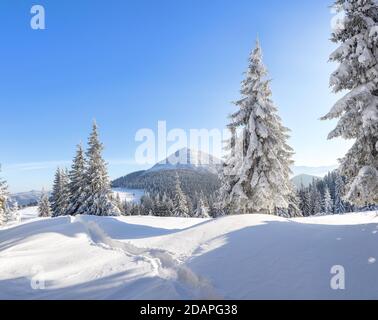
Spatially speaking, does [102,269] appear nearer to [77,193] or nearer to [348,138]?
[348,138]

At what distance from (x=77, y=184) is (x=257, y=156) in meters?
23.7

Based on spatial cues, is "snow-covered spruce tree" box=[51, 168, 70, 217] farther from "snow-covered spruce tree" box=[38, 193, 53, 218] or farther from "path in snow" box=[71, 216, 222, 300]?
"path in snow" box=[71, 216, 222, 300]

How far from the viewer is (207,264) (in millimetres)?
8648

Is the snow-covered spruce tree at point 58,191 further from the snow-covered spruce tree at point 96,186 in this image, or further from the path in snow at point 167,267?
the path in snow at point 167,267

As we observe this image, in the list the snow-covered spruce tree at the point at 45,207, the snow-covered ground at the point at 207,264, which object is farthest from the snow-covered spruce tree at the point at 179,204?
the snow-covered ground at the point at 207,264

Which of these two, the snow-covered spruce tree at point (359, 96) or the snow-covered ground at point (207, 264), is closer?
the snow-covered ground at point (207, 264)

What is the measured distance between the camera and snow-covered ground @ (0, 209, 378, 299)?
7125mm

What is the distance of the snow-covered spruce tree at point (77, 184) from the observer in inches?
1369

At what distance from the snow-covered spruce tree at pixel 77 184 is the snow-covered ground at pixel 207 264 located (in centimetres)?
2269

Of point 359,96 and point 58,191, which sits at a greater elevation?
point 359,96

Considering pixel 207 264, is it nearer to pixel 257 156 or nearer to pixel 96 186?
pixel 257 156

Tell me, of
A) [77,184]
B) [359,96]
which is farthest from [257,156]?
[77,184]

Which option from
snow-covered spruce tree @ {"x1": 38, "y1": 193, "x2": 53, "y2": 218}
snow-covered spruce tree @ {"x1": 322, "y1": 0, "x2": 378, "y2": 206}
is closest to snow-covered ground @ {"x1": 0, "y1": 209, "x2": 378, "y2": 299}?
snow-covered spruce tree @ {"x1": 322, "y1": 0, "x2": 378, "y2": 206}
